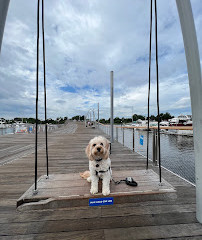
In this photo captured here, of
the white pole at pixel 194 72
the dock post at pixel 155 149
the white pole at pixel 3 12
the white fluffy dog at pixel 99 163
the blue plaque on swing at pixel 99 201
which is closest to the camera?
the white pole at pixel 3 12

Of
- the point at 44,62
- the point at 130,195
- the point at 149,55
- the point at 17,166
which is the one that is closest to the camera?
the point at 130,195

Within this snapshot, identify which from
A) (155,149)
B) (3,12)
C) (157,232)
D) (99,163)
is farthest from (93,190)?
(155,149)

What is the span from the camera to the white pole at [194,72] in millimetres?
1767

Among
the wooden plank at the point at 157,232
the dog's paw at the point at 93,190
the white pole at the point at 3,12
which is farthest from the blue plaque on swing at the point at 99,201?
the white pole at the point at 3,12

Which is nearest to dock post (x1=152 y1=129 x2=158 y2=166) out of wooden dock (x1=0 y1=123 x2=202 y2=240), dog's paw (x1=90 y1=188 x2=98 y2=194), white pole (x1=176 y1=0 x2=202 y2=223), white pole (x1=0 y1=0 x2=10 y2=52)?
wooden dock (x1=0 y1=123 x2=202 y2=240)

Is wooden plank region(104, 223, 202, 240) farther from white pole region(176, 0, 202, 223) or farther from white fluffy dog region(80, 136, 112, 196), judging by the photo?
white fluffy dog region(80, 136, 112, 196)

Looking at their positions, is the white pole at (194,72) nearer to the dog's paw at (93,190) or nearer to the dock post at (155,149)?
the dog's paw at (93,190)

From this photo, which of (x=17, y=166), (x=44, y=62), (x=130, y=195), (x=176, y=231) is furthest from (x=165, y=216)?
(x=17, y=166)

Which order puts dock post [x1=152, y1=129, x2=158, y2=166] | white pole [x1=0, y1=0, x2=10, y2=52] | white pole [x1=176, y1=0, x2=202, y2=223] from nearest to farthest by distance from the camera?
1. white pole [x1=0, y1=0, x2=10, y2=52]
2. white pole [x1=176, y1=0, x2=202, y2=223]
3. dock post [x1=152, y1=129, x2=158, y2=166]

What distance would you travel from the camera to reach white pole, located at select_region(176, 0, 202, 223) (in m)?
1.77

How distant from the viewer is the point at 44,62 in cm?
228

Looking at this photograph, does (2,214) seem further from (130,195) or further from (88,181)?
(130,195)

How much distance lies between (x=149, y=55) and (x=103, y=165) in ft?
7.35

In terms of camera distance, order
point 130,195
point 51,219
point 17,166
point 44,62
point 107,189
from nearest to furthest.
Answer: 1. point 130,195
2. point 107,189
3. point 51,219
4. point 44,62
5. point 17,166
